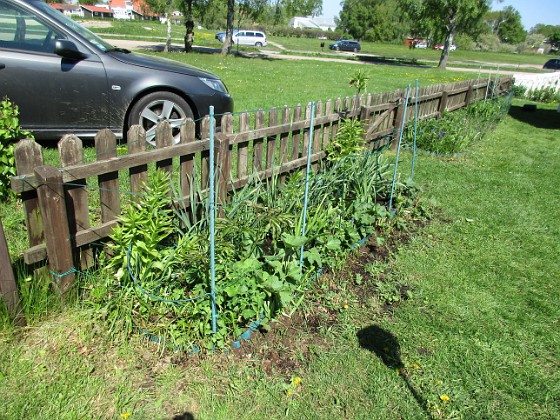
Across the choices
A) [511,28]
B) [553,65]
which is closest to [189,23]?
[553,65]

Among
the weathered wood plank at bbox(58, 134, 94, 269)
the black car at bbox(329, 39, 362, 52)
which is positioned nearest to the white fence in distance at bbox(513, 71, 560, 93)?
the weathered wood plank at bbox(58, 134, 94, 269)

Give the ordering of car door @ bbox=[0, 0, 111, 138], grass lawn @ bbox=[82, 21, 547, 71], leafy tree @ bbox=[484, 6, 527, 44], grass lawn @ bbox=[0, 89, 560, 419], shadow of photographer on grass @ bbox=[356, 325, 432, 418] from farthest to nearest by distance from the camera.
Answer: leafy tree @ bbox=[484, 6, 527, 44], grass lawn @ bbox=[82, 21, 547, 71], car door @ bbox=[0, 0, 111, 138], shadow of photographer on grass @ bbox=[356, 325, 432, 418], grass lawn @ bbox=[0, 89, 560, 419]

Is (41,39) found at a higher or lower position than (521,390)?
higher

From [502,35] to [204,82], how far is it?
113438 mm

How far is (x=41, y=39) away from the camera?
4797 mm

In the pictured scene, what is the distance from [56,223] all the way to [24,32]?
3.36 m

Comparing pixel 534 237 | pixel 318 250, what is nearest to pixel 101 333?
pixel 318 250

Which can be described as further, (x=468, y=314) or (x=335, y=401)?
(x=468, y=314)

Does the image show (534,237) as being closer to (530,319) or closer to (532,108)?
(530,319)

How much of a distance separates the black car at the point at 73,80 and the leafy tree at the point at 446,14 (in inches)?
1186

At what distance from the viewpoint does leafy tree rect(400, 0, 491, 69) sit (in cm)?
3022

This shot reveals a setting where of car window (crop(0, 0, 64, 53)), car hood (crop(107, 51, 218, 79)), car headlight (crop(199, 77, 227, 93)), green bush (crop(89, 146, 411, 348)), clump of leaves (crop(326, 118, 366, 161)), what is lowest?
green bush (crop(89, 146, 411, 348))

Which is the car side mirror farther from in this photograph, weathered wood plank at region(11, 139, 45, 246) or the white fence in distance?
the white fence in distance

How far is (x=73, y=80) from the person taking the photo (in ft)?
15.7
